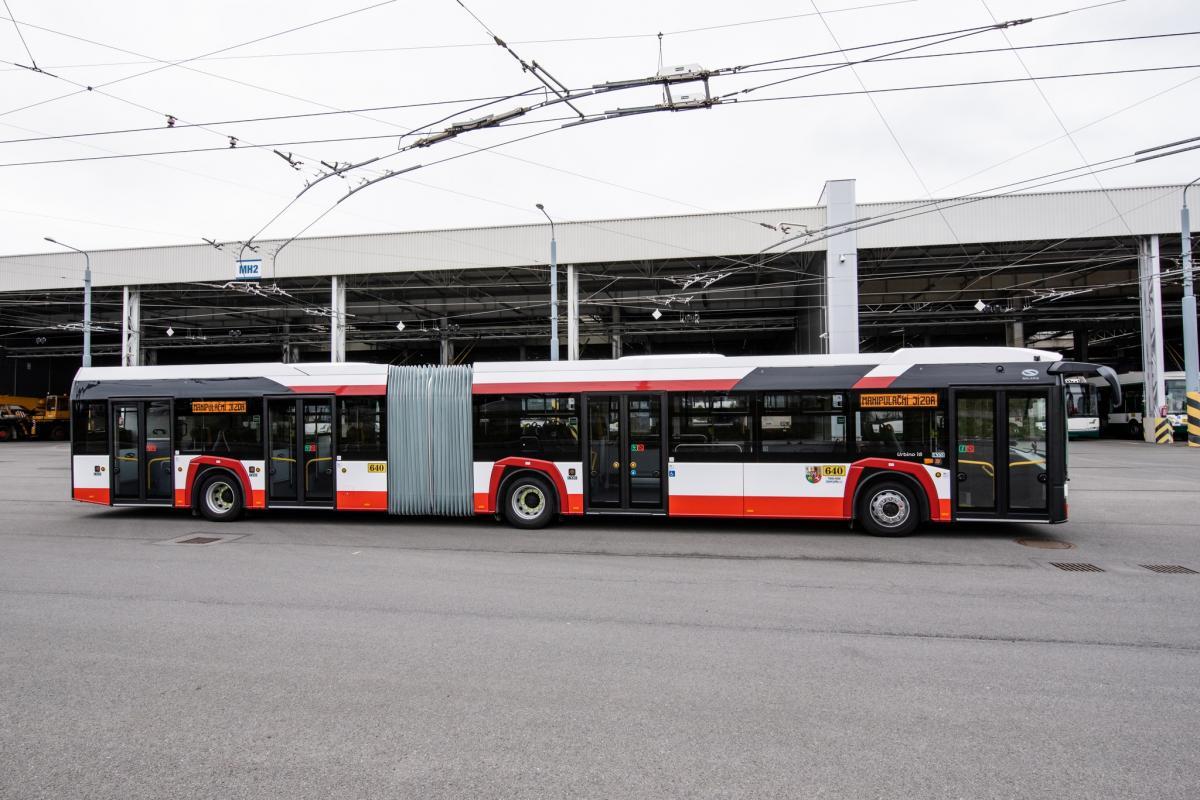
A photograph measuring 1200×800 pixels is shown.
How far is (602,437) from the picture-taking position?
10.4m

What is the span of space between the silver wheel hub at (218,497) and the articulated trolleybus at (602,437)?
0.05m

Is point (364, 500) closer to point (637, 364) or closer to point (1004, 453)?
point (637, 364)

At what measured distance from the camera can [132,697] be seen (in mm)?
4105

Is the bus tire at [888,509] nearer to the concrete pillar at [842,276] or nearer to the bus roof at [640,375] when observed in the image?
the bus roof at [640,375]

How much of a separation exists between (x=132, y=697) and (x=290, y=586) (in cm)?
280

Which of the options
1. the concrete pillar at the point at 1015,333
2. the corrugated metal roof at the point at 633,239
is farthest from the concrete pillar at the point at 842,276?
the concrete pillar at the point at 1015,333

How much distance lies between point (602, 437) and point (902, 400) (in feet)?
14.1

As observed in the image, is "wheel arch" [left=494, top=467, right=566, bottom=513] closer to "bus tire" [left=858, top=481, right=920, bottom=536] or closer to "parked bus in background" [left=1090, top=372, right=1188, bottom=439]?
"bus tire" [left=858, top=481, right=920, bottom=536]

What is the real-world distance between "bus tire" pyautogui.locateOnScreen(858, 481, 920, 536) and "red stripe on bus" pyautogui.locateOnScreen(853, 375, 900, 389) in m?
1.37

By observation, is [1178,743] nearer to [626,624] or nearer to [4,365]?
[626,624]

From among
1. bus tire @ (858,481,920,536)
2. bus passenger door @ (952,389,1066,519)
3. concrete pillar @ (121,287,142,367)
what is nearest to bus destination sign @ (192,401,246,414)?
bus tire @ (858,481,920,536)

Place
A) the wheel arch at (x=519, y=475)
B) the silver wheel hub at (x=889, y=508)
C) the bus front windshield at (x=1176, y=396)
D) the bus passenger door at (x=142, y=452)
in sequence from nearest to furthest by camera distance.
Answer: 1. the silver wheel hub at (x=889, y=508)
2. the wheel arch at (x=519, y=475)
3. the bus passenger door at (x=142, y=452)
4. the bus front windshield at (x=1176, y=396)

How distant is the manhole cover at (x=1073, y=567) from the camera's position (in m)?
7.57

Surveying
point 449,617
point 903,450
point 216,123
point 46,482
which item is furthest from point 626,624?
point 46,482
